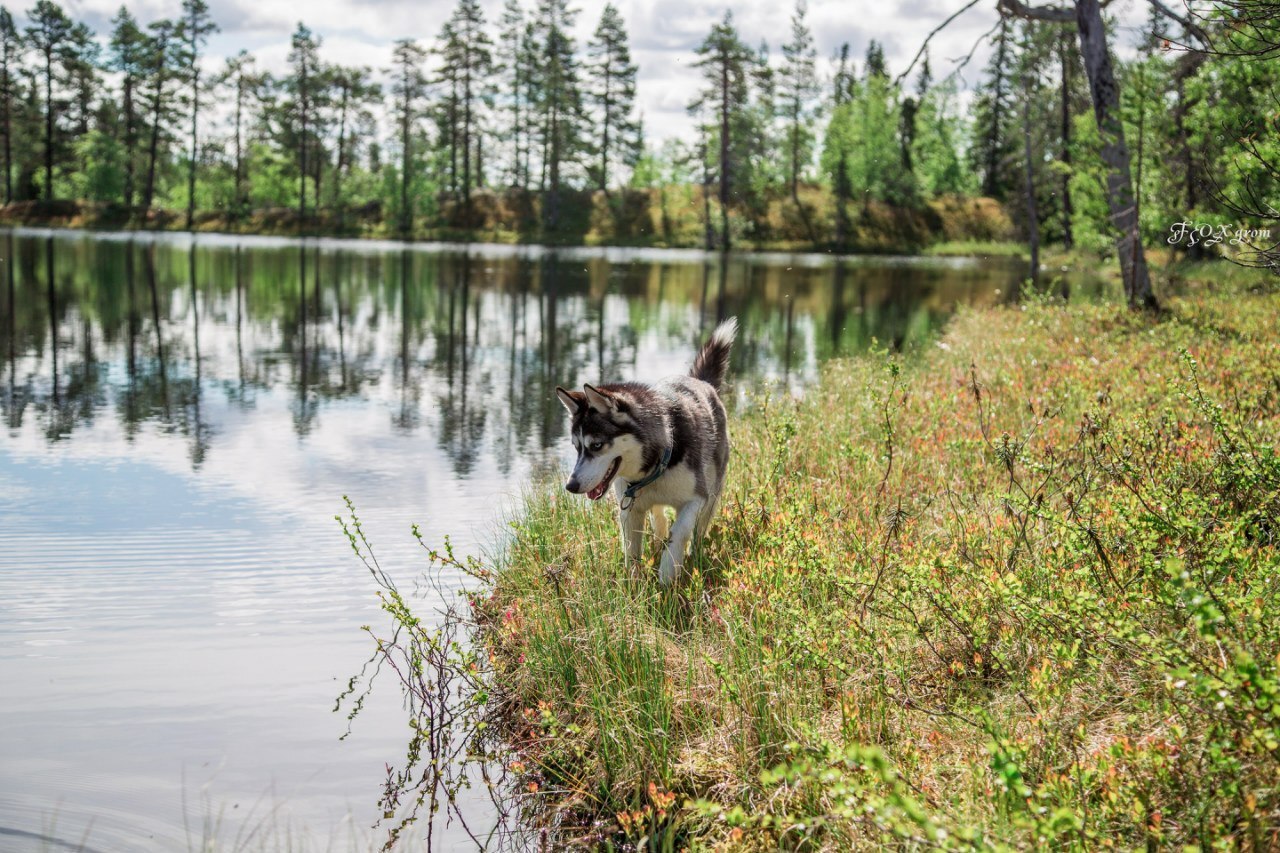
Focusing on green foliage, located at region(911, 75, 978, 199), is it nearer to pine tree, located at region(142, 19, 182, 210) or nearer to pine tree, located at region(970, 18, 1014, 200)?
pine tree, located at region(970, 18, 1014, 200)

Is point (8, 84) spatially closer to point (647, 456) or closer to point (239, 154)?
point (239, 154)

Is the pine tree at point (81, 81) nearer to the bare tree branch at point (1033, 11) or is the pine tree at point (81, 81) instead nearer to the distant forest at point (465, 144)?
the distant forest at point (465, 144)

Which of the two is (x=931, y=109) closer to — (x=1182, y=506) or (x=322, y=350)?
(x=322, y=350)

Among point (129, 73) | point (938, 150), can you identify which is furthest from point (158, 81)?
point (938, 150)

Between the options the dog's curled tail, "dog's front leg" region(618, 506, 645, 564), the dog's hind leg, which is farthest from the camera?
the dog's curled tail

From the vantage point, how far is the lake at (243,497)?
5.09m

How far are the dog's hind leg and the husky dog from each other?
0.46 meters

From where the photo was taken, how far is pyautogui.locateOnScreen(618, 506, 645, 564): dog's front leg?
694 cm

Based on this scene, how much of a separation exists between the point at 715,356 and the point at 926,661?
3942 millimetres

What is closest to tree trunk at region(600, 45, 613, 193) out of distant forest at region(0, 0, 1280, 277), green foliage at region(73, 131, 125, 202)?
distant forest at region(0, 0, 1280, 277)

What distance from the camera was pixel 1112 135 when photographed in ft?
59.4

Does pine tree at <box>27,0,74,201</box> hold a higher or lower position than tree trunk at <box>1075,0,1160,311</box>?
higher

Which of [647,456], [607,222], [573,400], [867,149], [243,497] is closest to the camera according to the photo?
[573,400]

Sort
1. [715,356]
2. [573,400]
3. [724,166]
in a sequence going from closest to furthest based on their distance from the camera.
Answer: [573,400], [715,356], [724,166]
